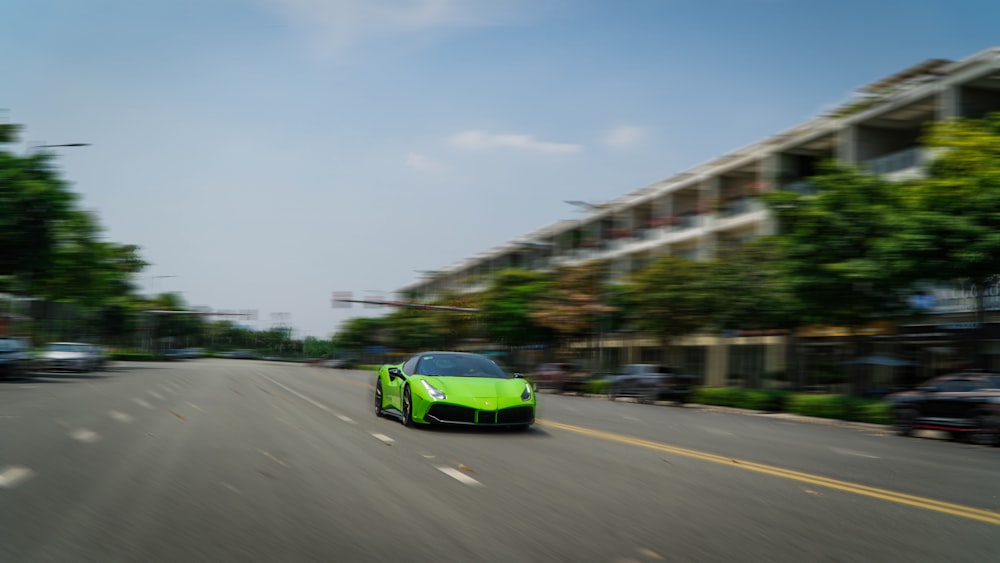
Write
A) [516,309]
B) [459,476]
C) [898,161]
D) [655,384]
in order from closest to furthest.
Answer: [459,476]
[655,384]
[898,161]
[516,309]

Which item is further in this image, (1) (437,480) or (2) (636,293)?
(2) (636,293)

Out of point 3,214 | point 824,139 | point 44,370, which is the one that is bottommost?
point 44,370

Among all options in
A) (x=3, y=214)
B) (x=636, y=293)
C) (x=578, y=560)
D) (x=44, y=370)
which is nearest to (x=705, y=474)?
(x=578, y=560)

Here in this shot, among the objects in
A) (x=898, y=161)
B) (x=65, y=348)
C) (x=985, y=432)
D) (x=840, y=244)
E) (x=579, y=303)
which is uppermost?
(x=898, y=161)

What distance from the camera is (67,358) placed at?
145 ft

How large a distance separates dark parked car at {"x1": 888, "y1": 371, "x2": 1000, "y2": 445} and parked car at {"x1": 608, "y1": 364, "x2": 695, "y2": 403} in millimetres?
12835

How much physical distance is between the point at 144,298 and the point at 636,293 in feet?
314

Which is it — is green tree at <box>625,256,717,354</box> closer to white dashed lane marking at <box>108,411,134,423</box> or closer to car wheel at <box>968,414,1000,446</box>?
car wheel at <box>968,414,1000,446</box>

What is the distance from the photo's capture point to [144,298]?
407 ft

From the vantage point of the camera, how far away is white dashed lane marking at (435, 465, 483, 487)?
860 centimetres

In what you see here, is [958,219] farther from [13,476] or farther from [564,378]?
[564,378]

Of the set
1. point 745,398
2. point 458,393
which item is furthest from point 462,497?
point 745,398

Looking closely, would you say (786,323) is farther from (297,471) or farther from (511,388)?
(297,471)

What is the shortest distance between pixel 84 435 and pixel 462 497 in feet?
22.6
